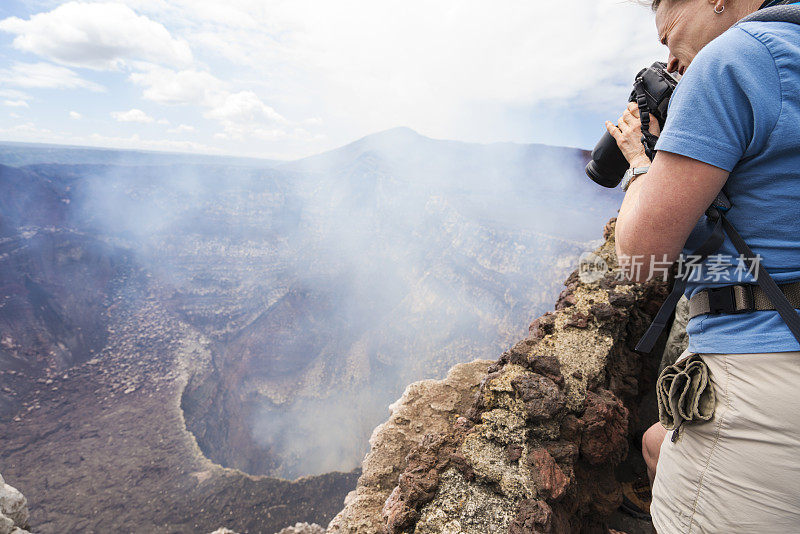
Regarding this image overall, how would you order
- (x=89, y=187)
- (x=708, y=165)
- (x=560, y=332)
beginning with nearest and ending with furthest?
(x=708, y=165)
(x=560, y=332)
(x=89, y=187)

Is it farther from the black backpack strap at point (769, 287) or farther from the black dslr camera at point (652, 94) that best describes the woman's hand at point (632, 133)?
the black backpack strap at point (769, 287)

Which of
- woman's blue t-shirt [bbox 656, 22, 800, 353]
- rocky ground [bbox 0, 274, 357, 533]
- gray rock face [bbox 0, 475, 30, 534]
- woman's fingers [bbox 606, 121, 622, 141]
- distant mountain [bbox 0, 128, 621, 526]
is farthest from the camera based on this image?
distant mountain [bbox 0, 128, 621, 526]

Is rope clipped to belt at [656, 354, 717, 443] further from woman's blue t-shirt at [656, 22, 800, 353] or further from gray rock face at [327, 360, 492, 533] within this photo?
gray rock face at [327, 360, 492, 533]

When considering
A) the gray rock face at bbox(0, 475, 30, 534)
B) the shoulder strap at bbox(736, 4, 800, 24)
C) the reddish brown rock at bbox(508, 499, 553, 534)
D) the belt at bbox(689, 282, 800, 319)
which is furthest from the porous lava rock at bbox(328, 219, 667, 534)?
the gray rock face at bbox(0, 475, 30, 534)

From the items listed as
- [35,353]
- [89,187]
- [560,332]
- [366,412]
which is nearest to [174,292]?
[35,353]

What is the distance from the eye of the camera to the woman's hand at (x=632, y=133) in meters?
0.96

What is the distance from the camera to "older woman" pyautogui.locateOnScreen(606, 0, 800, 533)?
24.8 inches

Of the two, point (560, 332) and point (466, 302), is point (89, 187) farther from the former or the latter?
point (560, 332)

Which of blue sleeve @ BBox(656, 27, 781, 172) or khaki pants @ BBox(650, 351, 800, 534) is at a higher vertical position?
blue sleeve @ BBox(656, 27, 781, 172)

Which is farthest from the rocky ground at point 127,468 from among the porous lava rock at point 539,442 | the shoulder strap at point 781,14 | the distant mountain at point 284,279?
the shoulder strap at point 781,14

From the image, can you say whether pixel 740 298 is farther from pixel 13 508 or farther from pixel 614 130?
pixel 13 508

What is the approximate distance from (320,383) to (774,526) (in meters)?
14.6

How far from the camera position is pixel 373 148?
22.7 m

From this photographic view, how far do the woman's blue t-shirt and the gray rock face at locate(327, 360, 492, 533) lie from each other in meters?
1.39
